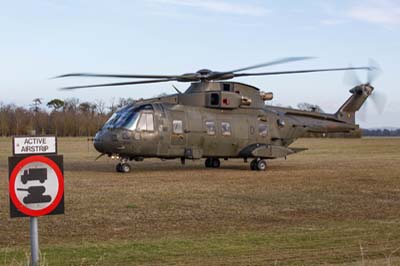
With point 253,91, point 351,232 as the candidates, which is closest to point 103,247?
point 351,232

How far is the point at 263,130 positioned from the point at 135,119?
5.96 meters

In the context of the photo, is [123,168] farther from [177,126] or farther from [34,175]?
[34,175]

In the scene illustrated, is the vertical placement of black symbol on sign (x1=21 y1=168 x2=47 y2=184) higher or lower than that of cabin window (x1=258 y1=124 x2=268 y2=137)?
lower

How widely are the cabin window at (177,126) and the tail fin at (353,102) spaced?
8.49 meters

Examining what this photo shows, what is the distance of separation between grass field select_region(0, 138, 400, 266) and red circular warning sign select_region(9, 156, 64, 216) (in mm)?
2954

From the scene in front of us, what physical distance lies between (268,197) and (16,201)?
38.1 feet

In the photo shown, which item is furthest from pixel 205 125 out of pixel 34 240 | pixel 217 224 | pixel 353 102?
pixel 34 240

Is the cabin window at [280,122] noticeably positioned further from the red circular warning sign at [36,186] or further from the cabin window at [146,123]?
the red circular warning sign at [36,186]

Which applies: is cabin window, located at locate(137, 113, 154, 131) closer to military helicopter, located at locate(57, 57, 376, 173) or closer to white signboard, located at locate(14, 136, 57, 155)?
military helicopter, located at locate(57, 57, 376, 173)

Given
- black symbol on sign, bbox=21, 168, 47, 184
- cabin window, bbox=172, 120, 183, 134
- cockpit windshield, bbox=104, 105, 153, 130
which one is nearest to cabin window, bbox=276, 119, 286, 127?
cabin window, bbox=172, 120, 183, 134

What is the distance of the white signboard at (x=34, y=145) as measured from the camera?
5.55 metres

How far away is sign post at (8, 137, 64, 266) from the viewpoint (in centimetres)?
552

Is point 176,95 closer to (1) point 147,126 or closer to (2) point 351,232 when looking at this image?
(1) point 147,126

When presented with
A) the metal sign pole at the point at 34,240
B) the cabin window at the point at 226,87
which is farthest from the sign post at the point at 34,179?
the cabin window at the point at 226,87
